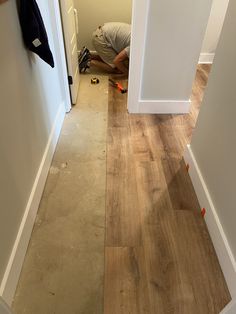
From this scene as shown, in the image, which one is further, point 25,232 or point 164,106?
point 164,106

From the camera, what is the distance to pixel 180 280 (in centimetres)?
123

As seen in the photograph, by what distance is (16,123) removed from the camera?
1.26 metres

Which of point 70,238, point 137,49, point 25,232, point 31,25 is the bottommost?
point 70,238

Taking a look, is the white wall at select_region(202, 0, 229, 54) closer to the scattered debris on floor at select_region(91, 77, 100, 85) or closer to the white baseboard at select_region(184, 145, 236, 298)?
the scattered debris on floor at select_region(91, 77, 100, 85)

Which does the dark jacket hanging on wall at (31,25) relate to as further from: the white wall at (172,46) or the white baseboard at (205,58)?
the white baseboard at (205,58)

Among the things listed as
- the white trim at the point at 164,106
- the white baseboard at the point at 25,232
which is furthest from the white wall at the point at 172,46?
the white baseboard at the point at 25,232

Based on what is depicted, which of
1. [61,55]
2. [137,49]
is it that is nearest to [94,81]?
[61,55]

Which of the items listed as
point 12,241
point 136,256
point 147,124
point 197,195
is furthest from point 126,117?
point 12,241

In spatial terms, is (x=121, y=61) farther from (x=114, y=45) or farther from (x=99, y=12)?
(x=99, y=12)

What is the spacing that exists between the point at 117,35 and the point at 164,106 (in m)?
1.32

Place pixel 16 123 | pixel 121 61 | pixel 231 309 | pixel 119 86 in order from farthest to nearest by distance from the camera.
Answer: pixel 121 61 → pixel 119 86 → pixel 16 123 → pixel 231 309

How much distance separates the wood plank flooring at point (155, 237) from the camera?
117cm

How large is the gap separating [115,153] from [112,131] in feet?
1.12

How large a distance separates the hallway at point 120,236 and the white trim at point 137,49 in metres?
0.49
